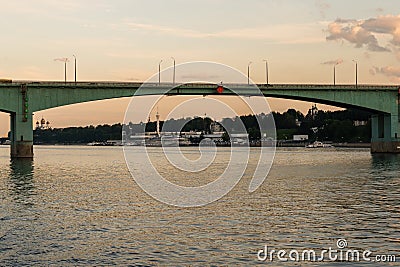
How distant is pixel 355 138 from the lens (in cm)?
19962

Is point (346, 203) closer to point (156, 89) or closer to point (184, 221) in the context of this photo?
point (184, 221)

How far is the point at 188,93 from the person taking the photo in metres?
96.7

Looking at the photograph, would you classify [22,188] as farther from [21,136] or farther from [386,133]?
[386,133]

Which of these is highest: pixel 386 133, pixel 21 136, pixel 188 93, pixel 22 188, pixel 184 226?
pixel 188 93

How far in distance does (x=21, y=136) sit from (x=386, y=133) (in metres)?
58.3

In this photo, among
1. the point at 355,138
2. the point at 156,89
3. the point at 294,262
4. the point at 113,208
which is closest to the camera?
the point at 294,262

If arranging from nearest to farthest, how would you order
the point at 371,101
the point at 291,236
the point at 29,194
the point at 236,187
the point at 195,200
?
the point at 291,236
the point at 195,200
the point at 29,194
the point at 236,187
the point at 371,101

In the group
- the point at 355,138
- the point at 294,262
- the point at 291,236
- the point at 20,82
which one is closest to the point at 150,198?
the point at 291,236

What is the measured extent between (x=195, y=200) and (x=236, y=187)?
897 centimetres

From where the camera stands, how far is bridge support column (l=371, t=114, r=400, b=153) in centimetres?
10444

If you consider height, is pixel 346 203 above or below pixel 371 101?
below

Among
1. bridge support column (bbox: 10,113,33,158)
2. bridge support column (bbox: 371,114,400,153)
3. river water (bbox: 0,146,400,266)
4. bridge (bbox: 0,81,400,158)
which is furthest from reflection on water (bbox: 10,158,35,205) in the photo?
bridge support column (bbox: 371,114,400,153)

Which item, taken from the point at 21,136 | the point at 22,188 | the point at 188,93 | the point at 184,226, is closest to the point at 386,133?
the point at 188,93

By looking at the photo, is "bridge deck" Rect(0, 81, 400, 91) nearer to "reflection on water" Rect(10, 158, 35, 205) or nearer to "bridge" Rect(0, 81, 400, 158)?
"bridge" Rect(0, 81, 400, 158)
